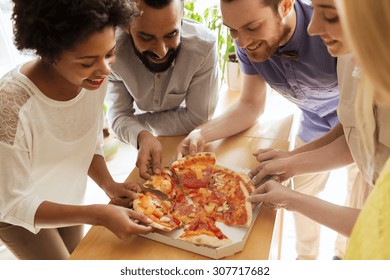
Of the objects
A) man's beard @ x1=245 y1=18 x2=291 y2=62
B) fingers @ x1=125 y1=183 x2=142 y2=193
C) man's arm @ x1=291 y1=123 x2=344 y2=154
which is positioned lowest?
fingers @ x1=125 y1=183 x2=142 y2=193

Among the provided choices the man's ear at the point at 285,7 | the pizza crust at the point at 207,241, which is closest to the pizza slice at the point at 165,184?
the pizza crust at the point at 207,241

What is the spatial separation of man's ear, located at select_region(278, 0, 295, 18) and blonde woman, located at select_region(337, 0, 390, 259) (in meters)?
0.95

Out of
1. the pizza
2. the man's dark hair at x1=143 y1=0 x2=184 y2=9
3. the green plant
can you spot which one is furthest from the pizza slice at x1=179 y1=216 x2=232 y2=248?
the green plant

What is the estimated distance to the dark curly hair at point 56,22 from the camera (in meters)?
1.02

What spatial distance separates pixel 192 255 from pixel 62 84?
69cm

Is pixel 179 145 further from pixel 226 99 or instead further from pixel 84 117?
pixel 226 99

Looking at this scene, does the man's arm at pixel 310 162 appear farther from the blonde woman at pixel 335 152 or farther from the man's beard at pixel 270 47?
the man's beard at pixel 270 47

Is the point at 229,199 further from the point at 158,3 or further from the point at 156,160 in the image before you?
the point at 158,3

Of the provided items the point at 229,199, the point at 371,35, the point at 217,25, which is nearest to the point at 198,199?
the point at 229,199

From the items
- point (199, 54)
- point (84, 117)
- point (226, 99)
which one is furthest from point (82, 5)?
point (226, 99)

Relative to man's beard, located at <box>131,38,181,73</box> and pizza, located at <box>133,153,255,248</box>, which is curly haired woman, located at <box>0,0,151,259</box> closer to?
pizza, located at <box>133,153,255,248</box>

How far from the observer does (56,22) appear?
1.03m

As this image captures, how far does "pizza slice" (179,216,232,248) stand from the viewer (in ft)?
3.47
